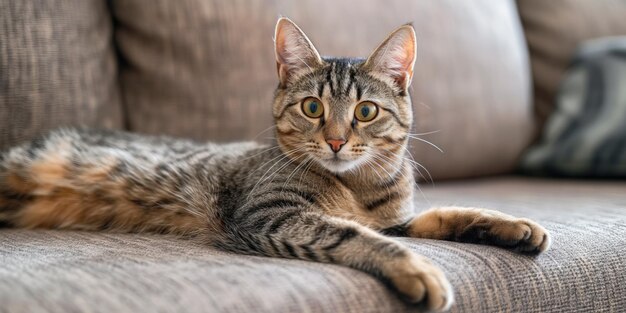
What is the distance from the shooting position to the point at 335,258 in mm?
1056

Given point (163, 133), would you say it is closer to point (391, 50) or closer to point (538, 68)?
point (391, 50)

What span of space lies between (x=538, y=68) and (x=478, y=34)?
0.40 m

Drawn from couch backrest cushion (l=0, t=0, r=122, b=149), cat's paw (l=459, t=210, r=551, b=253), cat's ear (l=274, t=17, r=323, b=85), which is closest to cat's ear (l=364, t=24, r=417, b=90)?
cat's ear (l=274, t=17, r=323, b=85)

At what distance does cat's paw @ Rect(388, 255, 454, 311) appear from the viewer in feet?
3.07

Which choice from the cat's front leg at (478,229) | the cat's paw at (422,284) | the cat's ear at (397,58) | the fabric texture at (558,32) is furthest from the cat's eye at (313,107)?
the fabric texture at (558,32)

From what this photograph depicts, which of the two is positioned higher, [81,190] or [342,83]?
[342,83]

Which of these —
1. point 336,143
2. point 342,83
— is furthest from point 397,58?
point 336,143

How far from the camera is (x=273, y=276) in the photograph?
0.93 meters

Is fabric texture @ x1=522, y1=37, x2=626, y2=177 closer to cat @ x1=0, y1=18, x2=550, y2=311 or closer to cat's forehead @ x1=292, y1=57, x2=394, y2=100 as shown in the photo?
cat @ x1=0, y1=18, x2=550, y2=311

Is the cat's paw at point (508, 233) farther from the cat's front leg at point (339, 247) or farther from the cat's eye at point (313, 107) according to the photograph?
the cat's eye at point (313, 107)

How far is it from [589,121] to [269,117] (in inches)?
41.3

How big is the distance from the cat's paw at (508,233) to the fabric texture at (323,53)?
626 mm

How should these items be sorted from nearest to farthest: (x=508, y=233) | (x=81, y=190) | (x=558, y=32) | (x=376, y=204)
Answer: (x=508, y=233) → (x=376, y=204) → (x=81, y=190) → (x=558, y=32)

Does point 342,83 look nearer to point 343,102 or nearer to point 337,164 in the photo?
point 343,102
